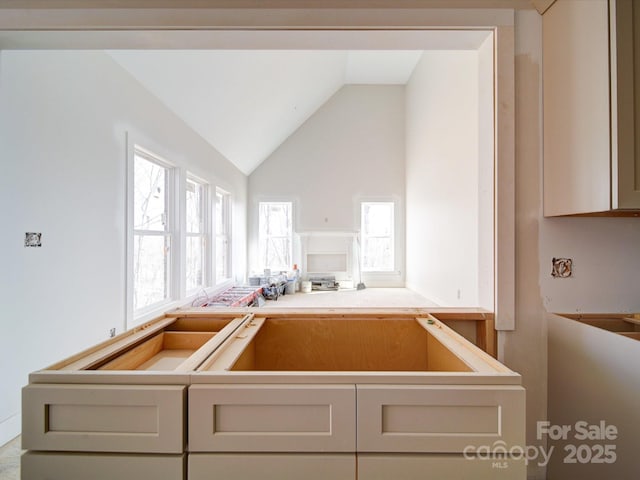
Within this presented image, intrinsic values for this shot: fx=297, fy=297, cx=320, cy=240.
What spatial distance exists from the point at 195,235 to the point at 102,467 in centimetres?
300

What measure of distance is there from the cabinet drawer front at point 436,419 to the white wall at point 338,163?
4906 millimetres

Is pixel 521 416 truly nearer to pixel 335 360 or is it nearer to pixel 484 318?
pixel 484 318

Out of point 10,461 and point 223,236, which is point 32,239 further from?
point 223,236

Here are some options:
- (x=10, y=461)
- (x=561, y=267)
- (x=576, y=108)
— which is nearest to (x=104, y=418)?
(x=10, y=461)

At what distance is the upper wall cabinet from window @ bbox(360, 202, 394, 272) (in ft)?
14.4

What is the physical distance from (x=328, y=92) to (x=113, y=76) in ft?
13.0

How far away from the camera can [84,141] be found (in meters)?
1.79

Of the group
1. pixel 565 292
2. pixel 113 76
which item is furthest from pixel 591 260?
pixel 113 76

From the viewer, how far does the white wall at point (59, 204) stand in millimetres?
1439

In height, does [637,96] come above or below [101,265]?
above

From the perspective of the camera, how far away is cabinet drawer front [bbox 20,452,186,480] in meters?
0.74

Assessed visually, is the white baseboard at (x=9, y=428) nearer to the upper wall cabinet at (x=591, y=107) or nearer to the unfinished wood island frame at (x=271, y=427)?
the unfinished wood island frame at (x=271, y=427)

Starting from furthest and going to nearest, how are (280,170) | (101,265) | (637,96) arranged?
(280,170) < (101,265) < (637,96)

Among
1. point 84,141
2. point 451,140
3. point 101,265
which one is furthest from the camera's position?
point 451,140
